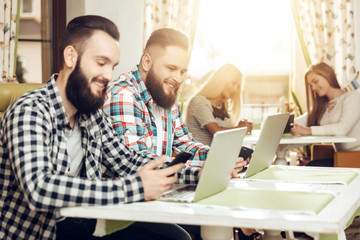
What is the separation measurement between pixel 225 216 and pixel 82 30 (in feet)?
2.52

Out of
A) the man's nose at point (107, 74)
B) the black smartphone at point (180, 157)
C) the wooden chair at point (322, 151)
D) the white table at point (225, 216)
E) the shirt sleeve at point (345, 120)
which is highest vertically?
the man's nose at point (107, 74)

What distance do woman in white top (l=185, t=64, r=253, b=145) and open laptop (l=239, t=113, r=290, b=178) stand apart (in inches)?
71.3

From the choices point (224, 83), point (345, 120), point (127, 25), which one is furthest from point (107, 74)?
point (127, 25)

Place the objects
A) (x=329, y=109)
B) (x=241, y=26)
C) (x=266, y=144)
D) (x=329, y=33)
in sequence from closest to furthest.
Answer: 1. (x=266, y=144)
2. (x=329, y=109)
3. (x=329, y=33)
4. (x=241, y=26)

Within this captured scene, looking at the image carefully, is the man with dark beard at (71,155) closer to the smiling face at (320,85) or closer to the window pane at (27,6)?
the smiling face at (320,85)

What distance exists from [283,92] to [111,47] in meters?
16.5

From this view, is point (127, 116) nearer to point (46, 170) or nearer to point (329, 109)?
point (46, 170)

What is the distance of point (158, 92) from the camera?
6.80ft

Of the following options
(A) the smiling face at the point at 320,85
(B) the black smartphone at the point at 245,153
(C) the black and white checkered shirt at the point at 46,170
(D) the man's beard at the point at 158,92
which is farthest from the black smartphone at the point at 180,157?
(A) the smiling face at the point at 320,85

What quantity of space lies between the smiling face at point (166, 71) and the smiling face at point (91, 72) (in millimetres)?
533

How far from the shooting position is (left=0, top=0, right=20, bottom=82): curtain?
12.6 ft

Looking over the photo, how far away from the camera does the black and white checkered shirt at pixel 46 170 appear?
1295 millimetres

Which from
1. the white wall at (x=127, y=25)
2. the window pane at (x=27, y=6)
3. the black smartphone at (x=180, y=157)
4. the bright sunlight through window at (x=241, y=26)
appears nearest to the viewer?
the black smartphone at (x=180, y=157)

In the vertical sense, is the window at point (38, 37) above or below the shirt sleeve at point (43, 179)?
above
